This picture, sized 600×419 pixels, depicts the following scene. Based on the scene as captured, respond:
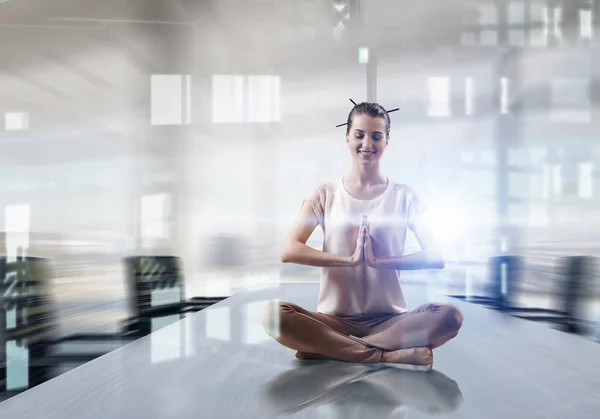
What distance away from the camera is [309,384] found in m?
1.12

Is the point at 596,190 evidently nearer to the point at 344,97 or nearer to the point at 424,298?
the point at 424,298

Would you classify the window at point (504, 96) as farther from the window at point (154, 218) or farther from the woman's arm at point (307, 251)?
the window at point (154, 218)

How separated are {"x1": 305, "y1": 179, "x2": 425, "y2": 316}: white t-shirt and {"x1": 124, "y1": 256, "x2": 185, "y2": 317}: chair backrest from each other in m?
2.07

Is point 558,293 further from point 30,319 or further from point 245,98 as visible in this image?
point 30,319

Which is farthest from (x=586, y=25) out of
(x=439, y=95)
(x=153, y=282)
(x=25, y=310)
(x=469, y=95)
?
(x=25, y=310)

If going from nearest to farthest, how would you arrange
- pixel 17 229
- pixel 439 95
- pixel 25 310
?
pixel 25 310 → pixel 17 229 → pixel 439 95

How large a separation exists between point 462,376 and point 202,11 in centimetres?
328

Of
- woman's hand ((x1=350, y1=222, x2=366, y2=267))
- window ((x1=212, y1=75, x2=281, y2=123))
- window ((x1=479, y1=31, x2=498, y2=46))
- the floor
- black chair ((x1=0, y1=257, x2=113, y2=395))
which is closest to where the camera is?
the floor

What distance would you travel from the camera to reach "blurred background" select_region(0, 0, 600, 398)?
294 cm

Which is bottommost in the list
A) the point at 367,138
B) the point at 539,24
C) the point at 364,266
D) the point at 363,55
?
the point at 364,266

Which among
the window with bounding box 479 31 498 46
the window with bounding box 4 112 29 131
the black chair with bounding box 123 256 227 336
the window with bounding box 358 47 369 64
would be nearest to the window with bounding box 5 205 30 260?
the window with bounding box 4 112 29 131

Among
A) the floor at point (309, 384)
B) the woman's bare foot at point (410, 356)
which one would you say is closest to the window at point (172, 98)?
the floor at point (309, 384)

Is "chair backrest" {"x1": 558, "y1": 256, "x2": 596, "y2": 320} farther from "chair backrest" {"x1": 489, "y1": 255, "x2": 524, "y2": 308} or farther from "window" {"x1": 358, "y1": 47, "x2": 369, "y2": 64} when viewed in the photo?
"window" {"x1": 358, "y1": 47, "x2": 369, "y2": 64}

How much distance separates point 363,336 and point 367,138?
616 mm
